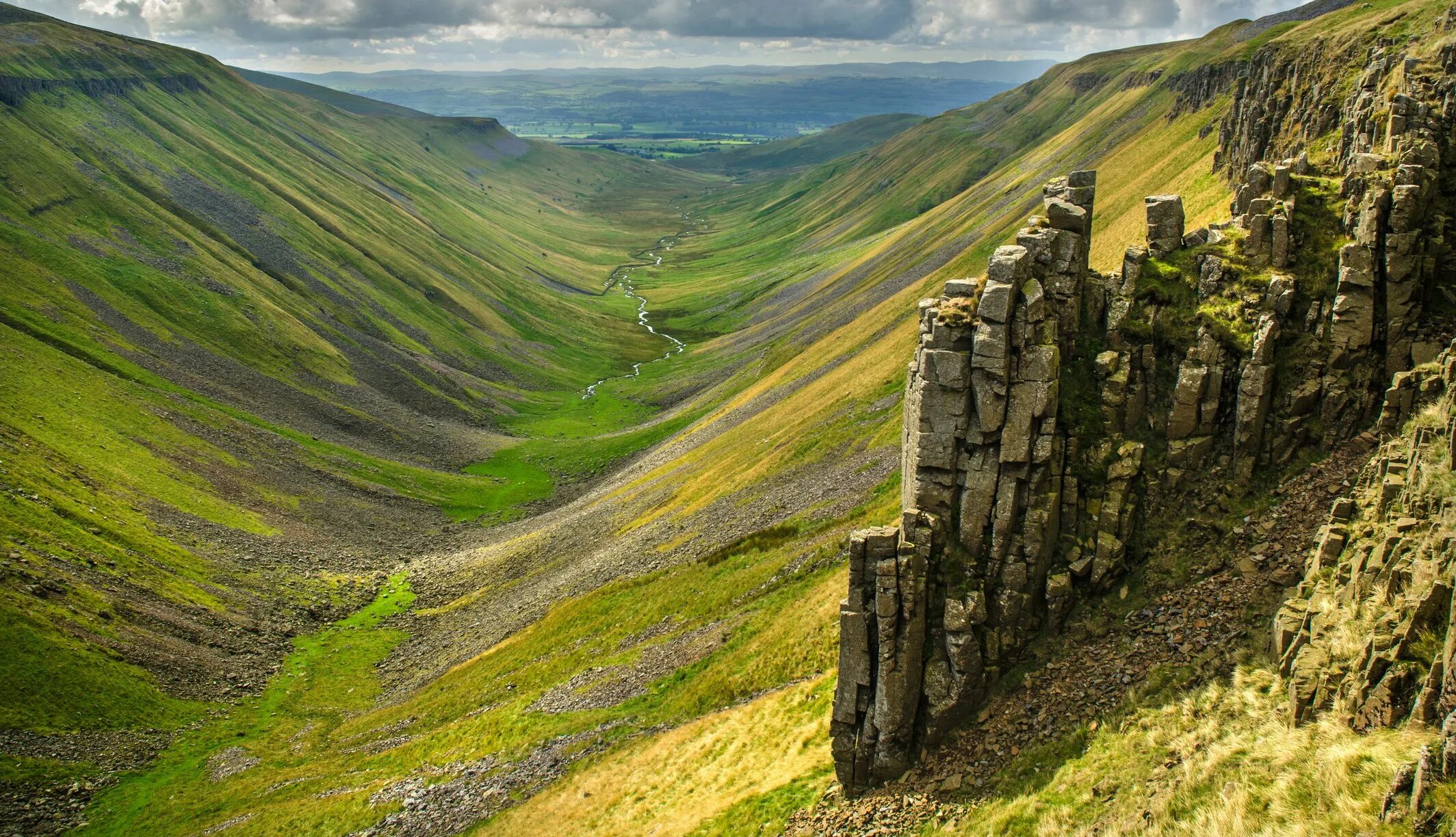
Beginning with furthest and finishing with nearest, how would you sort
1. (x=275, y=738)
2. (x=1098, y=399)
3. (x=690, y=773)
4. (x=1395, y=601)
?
1. (x=275, y=738)
2. (x=690, y=773)
3. (x=1098, y=399)
4. (x=1395, y=601)

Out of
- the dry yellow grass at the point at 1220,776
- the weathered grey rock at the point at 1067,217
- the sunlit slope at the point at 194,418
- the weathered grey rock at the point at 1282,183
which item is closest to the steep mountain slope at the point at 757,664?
the dry yellow grass at the point at 1220,776

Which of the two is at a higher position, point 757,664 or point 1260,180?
point 1260,180

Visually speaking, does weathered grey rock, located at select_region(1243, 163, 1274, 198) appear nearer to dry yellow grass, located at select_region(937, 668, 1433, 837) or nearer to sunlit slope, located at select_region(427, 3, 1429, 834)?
dry yellow grass, located at select_region(937, 668, 1433, 837)

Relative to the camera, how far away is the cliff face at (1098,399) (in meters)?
27.6

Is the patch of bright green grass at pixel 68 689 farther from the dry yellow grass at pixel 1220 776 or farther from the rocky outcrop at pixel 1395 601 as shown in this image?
the rocky outcrop at pixel 1395 601

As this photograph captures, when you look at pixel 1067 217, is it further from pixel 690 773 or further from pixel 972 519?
pixel 690 773

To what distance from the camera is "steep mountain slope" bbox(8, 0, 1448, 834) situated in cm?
2553

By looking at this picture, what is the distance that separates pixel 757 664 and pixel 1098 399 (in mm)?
25473

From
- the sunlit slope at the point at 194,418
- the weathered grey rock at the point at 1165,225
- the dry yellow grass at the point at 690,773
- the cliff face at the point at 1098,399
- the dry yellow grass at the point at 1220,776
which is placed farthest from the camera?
the sunlit slope at the point at 194,418

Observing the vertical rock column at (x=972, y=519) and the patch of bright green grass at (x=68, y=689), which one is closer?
the vertical rock column at (x=972, y=519)

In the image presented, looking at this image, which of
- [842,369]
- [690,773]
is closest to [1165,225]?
[690,773]

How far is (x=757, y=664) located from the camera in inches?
1859

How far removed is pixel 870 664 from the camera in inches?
1203

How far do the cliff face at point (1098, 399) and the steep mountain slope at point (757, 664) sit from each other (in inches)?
30.4
